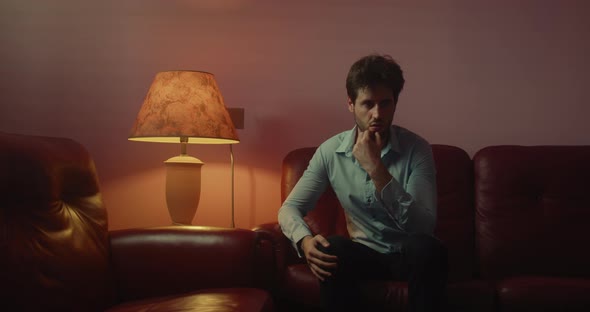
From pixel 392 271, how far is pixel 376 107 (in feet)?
1.77

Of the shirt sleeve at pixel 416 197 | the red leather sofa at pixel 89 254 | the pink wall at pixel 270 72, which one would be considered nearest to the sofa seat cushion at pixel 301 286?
the red leather sofa at pixel 89 254

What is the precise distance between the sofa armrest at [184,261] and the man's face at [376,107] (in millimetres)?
540

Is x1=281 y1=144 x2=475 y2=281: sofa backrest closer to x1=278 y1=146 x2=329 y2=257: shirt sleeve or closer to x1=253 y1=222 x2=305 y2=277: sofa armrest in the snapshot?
x1=253 y1=222 x2=305 y2=277: sofa armrest

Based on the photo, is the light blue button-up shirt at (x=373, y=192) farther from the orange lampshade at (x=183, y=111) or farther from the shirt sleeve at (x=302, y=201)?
the orange lampshade at (x=183, y=111)

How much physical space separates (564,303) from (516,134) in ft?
3.61

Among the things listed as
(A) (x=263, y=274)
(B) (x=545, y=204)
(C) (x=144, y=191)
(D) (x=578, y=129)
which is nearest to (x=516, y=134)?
(D) (x=578, y=129)

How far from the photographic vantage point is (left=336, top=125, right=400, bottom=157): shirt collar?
185cm

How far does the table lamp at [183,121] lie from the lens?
2098 mm

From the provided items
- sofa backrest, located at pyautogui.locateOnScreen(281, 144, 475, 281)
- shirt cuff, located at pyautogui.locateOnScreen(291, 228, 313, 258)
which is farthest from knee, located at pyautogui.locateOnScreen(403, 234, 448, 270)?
sofa backrest, located at pyautogui.locateOnScreen(281, 144, 475, 281)

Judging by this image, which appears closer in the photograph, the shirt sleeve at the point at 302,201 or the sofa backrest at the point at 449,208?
the shirt sleeve at the point at 302,201

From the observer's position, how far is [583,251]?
2.14m

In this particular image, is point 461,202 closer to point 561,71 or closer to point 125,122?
point 561,71

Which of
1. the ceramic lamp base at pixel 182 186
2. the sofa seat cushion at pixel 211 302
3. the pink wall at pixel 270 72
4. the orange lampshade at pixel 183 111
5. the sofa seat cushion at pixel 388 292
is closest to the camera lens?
the sofa seat cushion at pixel 211 302

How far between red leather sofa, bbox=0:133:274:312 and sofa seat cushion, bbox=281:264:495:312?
0.15m
